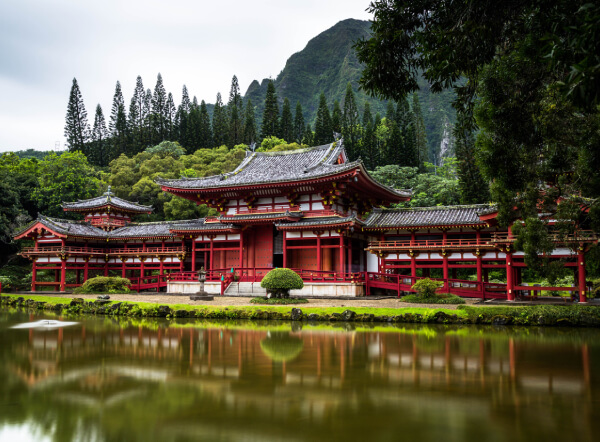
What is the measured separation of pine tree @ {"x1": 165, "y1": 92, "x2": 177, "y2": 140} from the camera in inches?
2982

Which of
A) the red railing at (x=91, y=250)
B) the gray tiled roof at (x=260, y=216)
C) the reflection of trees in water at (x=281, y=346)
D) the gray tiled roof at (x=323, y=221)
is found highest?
the gray tiled roof at (x=260, y=216)

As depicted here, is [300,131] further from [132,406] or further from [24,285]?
[132,406]

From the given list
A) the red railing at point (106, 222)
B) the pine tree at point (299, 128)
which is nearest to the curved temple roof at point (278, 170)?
the red railing at point (106, 222)

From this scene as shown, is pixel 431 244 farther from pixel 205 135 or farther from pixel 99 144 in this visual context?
pixel 99 144

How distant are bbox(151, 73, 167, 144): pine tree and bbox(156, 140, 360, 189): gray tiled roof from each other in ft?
146

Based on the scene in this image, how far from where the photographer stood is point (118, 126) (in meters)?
72.5

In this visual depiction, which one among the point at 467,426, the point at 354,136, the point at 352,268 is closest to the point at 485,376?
the point at 467,426

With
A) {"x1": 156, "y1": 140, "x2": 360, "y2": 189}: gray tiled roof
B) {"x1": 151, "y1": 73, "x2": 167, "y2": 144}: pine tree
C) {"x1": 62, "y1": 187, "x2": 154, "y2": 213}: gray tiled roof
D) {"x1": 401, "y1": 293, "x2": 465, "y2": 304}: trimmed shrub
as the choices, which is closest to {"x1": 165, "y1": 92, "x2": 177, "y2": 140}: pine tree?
{"x1": 151, "y1": 73, "x2": 167, "y2": 144}: pine tree

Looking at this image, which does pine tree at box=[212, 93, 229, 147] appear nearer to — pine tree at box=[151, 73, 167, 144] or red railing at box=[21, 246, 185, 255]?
pine tree at box=[151, 73, 167, 144]

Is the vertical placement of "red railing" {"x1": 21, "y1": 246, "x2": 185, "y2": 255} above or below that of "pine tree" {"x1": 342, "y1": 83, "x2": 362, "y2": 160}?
below

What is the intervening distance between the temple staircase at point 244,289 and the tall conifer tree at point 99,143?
52.1 m

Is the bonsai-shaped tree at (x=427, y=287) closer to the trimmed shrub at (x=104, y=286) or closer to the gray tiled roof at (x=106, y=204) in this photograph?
the trimmed shrub at (x=104, y=286)

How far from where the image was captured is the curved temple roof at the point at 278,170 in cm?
2889

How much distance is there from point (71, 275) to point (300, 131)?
44187 mm
